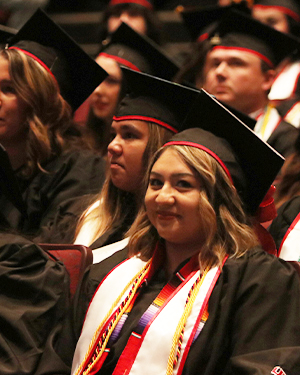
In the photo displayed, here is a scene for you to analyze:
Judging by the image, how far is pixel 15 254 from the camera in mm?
2371

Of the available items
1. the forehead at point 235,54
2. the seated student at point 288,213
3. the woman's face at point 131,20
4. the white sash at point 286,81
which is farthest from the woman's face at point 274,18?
the seated student at point 288,213

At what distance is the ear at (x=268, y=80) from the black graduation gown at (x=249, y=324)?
200 centimetres

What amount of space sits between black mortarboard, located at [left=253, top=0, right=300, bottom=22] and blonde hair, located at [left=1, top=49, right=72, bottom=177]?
85.6 inches

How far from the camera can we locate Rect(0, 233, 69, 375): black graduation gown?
85.7 inches

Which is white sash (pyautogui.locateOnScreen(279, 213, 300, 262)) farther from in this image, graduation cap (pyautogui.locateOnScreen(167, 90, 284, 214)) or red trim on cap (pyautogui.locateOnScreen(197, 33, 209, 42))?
red trim on cap (pyautogui.locateOnScreen(197, 33, 209, 42))

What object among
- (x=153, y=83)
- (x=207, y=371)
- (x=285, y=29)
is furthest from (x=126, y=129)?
(x=285, y=29)

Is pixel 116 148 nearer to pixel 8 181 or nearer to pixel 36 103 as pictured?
pixel 8 181

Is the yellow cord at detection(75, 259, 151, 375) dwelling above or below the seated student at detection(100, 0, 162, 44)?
below

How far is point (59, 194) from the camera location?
3455 mm

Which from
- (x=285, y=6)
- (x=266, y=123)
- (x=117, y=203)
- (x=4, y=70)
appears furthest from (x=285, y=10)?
(x=117, y=203)

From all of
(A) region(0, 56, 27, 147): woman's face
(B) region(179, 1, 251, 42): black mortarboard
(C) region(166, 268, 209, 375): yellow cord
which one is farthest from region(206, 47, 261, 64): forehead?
(C) region(166, 268, 209, 375): yellow cord

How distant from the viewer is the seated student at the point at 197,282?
6.43 feet

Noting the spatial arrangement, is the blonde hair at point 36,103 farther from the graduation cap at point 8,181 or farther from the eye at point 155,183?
the eye at point 155,183

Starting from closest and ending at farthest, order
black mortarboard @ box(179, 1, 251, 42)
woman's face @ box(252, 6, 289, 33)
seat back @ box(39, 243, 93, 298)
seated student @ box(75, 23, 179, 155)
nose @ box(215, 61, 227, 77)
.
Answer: seat back @ box(39, 243, 93, 298) → nose @ box(215, 61, 227, 77) → seated student @ box(75, 23, 179, 155) → black mortarboard @ box(179, 1, 251, 42) → woman's face @ box(252, 6, 289, 33)
